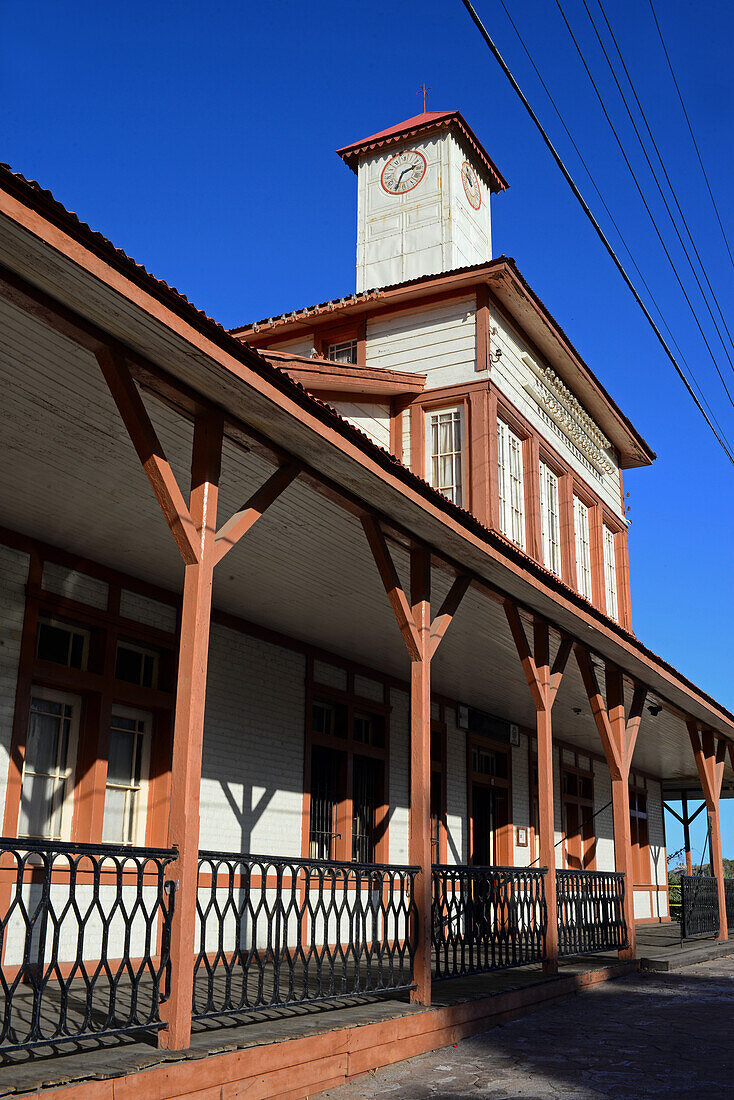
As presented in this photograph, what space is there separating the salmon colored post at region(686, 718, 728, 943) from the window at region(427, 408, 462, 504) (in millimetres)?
5452

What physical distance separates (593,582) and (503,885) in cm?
833

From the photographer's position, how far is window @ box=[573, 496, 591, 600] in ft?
53.7

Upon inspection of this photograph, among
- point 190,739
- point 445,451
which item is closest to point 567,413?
point 445,451

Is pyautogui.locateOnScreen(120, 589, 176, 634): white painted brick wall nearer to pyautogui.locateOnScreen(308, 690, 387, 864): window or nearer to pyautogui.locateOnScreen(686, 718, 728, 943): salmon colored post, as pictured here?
pyautogui.locateOnScreen(308, 690, 387, 864): window

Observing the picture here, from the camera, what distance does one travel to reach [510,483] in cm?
1412

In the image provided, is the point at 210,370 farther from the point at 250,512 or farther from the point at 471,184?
the point at 471,184

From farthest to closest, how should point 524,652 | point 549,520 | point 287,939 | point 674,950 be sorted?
1. point 549,520
2. point 674,950
3. point 524,652
4. point 287,939

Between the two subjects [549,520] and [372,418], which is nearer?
[372,418]

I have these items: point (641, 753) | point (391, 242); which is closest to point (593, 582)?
point (641, 753)

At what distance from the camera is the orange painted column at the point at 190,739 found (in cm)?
521

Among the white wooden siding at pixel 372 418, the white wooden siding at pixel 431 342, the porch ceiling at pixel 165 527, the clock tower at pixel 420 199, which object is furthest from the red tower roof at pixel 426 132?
the porch ceiling at pixel 165 527

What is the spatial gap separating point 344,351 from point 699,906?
9.75 m

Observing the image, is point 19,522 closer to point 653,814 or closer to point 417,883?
point 417,883

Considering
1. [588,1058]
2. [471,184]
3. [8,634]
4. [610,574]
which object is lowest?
[588,1058]
